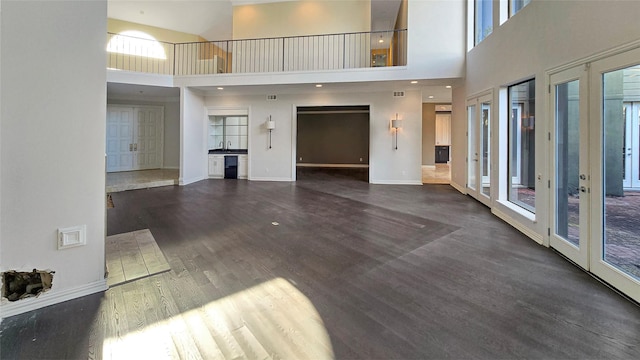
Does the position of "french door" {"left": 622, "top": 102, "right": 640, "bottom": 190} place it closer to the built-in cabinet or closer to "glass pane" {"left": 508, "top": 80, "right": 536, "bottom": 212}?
"glass pane" {"left": 508, "top": 80, "right": 536, "bottom": 212}

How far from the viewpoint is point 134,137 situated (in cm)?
1078

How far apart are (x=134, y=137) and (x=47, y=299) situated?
9.89 metres

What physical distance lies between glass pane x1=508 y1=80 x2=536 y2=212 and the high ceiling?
590cm

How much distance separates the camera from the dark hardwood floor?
1.88 meters

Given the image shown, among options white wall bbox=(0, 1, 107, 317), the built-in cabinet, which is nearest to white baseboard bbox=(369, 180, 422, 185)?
the built-in cabinet

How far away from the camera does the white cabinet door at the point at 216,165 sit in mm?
10258

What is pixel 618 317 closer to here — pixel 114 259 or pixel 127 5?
pixel 114 259

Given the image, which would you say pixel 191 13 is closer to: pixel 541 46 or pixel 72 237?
pixel 72 237

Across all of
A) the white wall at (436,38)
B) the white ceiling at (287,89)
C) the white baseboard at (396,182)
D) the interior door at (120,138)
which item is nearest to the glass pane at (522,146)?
the white wall at (436,38)

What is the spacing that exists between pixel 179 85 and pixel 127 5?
3135 mm

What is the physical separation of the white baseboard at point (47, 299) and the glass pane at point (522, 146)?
17.1ft

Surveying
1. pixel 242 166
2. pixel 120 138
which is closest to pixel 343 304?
pixel 242 166

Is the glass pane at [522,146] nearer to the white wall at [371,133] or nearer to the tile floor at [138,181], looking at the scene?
the white wall at [371,133]

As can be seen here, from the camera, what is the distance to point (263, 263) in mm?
3219
